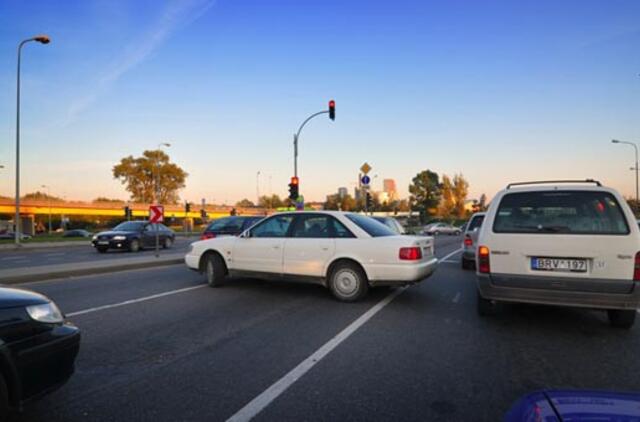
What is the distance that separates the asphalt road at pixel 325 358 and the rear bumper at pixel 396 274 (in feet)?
1.54

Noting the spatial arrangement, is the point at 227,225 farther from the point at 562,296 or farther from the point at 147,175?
the point at 147,175

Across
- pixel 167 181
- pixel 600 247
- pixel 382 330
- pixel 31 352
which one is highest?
pixel 167 181

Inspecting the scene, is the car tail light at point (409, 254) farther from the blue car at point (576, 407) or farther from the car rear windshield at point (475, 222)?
the car rear windshield at point (475, 222)

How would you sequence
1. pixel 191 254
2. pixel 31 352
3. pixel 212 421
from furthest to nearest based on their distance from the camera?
pixel 191 254 < pixel 212 421 < pixel 31 352

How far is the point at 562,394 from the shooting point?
1809mm

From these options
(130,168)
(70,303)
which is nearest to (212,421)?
(70,303)

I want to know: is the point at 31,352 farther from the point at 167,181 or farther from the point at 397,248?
the point at 167,181

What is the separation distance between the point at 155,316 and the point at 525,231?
5413 millimetres

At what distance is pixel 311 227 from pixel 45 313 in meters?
5.05

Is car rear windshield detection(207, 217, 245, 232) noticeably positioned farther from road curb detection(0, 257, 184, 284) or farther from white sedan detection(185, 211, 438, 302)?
white sedan detection(185, 211, 438, 302)

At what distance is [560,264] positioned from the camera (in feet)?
17.1

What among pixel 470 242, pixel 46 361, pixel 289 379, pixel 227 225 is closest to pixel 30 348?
pixel 46 361

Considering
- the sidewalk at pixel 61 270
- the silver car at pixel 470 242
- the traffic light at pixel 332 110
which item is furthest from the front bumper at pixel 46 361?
the traffic light at pixel 332 110

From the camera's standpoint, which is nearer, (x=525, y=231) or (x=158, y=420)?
(x=158, y=420)
